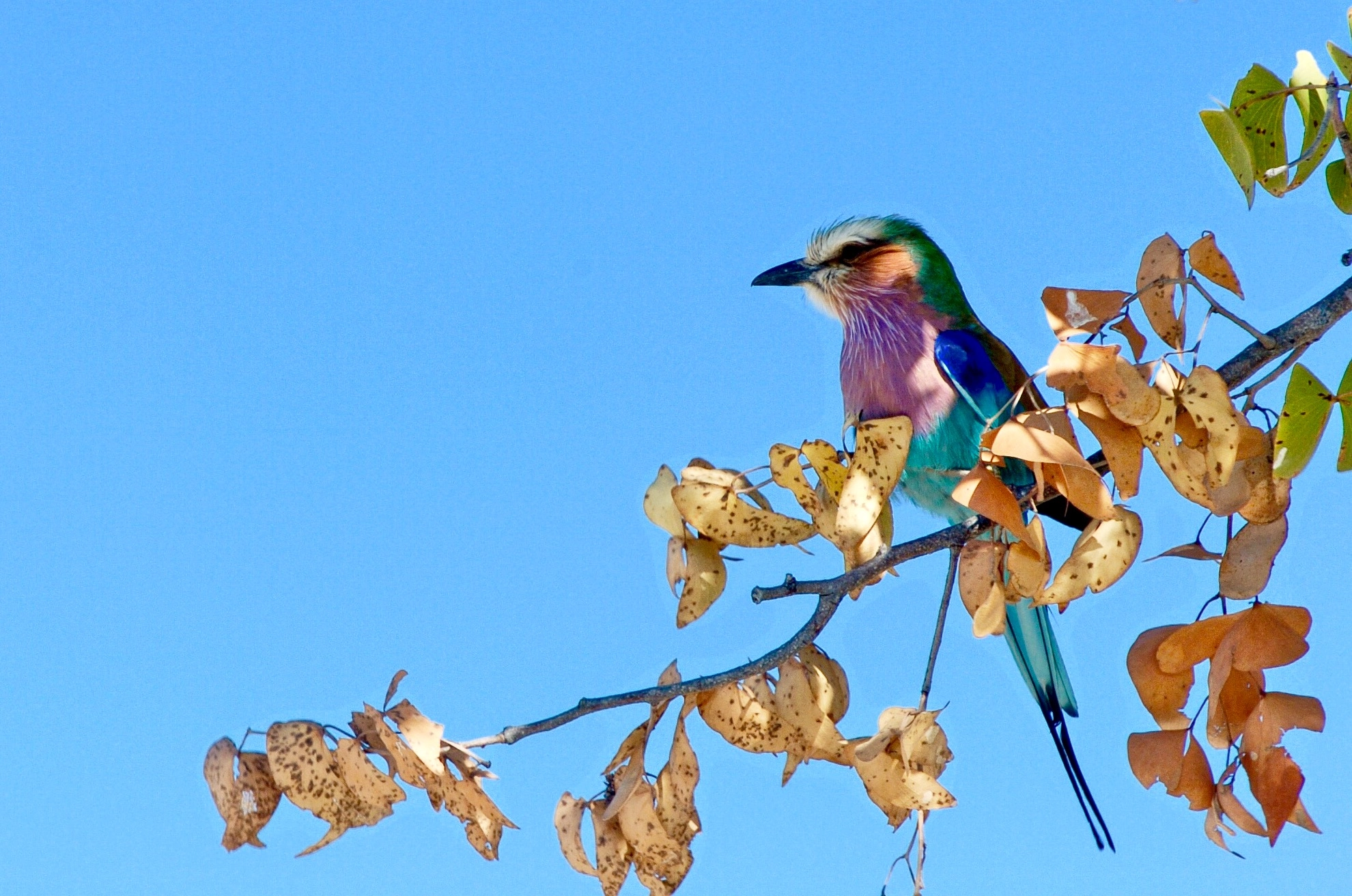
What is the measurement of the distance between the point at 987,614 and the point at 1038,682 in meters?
1.25

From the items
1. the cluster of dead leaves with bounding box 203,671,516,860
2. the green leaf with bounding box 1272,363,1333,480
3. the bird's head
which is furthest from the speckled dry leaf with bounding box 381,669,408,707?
the bird's head

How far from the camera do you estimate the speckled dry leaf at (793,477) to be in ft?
5.92

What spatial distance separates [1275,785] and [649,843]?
92cm

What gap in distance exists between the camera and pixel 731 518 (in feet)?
6.14

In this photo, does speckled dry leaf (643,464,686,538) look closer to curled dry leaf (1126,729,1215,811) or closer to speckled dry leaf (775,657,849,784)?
speckled dry leaf (775,657,849,784)

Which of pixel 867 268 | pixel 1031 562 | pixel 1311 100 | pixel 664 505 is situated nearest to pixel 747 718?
pixel 664 505

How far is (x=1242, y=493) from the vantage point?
5.09 feet

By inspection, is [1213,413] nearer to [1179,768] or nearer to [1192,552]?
[1192,552]

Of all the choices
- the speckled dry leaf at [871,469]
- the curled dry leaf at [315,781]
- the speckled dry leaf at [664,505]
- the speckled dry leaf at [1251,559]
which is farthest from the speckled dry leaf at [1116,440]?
the curled dry leaf at [315,781]

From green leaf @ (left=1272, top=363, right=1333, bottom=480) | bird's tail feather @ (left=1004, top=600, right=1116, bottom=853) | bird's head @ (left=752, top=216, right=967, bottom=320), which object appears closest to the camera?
green leaf @ (left=1272, top=363, right=1333, bottom=480)

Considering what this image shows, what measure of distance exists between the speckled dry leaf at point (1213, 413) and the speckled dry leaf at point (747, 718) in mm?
796

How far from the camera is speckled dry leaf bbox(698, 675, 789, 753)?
1938 millimetres

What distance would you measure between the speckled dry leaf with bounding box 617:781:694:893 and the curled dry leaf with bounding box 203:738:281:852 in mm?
575

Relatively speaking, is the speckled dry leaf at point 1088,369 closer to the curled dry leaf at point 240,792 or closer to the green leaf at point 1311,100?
the green leaf at point 1311,100
